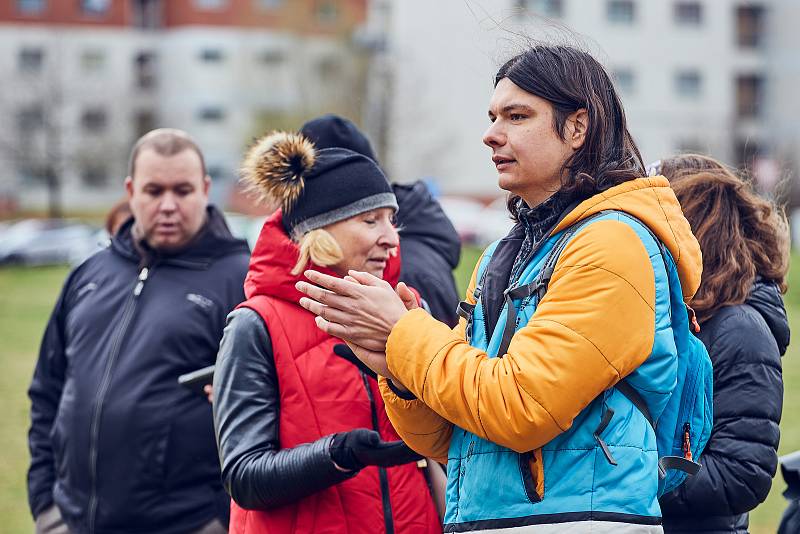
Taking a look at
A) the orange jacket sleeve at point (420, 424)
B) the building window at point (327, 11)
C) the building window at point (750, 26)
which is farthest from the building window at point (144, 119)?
the orange jacket sleeve at point (420, 424)

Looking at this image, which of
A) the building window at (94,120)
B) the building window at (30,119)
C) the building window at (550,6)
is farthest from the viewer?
the building window at (94,120)

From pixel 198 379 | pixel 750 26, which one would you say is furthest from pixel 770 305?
pixel 750 26

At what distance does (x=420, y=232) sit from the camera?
4.27 meters

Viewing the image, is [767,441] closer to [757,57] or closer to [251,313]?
[251,313]

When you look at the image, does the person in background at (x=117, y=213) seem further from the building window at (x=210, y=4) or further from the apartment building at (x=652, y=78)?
the building window at (x=210, y=4)

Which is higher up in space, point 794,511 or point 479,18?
point 479,18

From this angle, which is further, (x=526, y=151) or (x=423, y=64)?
(x=423, y=64)

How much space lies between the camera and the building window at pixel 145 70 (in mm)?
59688

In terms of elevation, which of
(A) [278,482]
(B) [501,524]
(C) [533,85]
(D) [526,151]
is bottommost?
(A) [278,482]

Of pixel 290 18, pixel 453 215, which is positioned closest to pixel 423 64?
pixel 290 18

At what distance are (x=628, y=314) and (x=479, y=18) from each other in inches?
37.6

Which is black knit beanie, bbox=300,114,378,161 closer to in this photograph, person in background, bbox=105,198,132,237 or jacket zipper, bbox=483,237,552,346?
person in background, bbox=105,198,132,237

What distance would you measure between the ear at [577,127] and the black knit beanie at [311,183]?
990mm

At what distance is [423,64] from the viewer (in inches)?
1896
